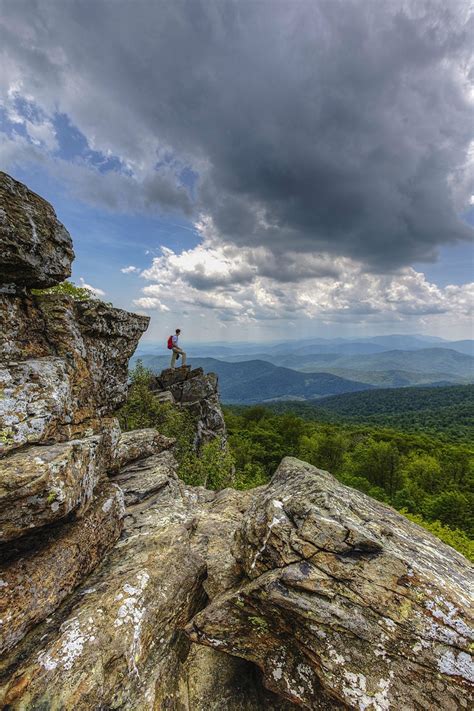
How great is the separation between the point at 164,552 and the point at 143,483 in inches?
253

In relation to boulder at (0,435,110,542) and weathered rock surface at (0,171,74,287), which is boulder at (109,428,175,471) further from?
weathered rock surface at (0,171,74,287)

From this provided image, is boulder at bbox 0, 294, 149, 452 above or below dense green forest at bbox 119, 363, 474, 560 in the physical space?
above

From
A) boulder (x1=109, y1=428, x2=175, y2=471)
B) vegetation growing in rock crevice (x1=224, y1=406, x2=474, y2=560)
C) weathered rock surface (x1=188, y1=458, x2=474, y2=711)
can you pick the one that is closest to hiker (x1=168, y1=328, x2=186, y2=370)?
boulder (x1=109, y1=428, x2=175, y2=471)

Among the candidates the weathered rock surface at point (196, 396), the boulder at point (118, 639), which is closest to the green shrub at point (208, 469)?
the weathered rock surface at point (196, 396)

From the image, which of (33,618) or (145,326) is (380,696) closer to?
(33,618)

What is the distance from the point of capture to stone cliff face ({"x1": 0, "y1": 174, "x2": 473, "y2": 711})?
6.14 metres

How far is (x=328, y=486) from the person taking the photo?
9.70 metres

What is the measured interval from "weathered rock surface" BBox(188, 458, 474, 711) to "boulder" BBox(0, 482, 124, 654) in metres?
3.38

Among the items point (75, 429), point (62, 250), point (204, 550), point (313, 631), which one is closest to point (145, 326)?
point (62, 250)

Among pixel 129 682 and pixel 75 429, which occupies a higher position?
pixel 75 429

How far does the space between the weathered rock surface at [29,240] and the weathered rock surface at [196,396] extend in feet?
110

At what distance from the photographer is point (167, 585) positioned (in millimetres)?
8406

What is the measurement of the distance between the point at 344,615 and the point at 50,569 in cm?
694

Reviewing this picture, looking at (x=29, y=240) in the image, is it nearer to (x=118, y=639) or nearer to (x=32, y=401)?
(x=32, y=401)
